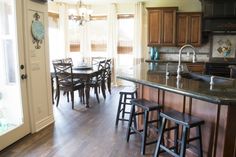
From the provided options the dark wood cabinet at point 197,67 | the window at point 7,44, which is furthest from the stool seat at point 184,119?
the dark wood cabinet at point 197,67

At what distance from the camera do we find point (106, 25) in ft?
24.5

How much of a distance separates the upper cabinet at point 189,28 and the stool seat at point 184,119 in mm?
4095

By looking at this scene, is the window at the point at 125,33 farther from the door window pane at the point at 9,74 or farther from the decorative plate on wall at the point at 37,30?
the door window pane at the point at 9,74

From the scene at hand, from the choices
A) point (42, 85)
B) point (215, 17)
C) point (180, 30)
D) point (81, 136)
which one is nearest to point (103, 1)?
point (180, 30)

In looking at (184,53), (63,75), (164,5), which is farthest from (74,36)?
(184,53)

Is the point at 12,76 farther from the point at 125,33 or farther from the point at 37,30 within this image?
the point at 125,33

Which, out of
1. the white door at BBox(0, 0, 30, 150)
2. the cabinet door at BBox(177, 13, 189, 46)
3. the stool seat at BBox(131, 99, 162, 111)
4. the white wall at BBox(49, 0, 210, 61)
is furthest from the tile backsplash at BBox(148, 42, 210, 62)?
the white door at BBox(0, 0, 30, 150)

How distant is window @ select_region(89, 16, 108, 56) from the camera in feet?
24.6

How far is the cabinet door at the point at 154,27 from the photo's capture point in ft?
20.8

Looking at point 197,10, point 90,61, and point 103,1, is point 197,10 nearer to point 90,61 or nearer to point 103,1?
point 103,1

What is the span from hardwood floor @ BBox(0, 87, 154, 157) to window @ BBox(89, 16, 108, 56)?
343 centimetres

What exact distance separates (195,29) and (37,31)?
431 cm

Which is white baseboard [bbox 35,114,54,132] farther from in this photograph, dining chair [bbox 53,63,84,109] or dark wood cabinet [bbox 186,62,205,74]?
dark wood cabinet [bbox 186,62,205,74]

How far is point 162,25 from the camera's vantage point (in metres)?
6.33
